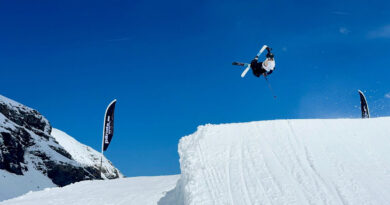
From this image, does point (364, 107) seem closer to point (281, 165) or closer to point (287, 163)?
point (287, 163)

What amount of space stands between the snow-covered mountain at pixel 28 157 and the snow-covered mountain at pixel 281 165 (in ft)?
47.2

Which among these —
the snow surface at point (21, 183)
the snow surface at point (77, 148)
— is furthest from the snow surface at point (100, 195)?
the snow surface at point (77, 148)

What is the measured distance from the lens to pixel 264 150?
26.8ft

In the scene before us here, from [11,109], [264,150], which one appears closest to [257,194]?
[264,150]

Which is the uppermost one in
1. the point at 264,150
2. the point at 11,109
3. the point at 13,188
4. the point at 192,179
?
the point at 11,109

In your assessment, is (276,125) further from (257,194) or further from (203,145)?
(257,194)

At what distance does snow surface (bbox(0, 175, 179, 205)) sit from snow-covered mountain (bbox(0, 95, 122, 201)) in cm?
935

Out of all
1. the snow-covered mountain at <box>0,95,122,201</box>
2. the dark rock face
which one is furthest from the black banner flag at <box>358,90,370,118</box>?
the dark rock face

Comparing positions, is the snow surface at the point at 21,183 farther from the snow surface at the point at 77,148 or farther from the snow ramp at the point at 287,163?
the snow surface at the point at 77,148

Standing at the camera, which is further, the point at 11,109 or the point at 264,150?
the point at 11,109

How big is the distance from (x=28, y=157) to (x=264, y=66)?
22.1m

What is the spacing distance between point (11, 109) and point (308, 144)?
98.1 feet

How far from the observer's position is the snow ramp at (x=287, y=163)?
6.25 meters

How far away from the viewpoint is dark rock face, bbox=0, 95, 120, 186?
2522cm
